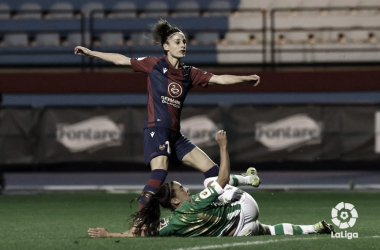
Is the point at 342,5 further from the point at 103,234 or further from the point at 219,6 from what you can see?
the point at 103,234

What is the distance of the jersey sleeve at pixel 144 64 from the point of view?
29.3 ft

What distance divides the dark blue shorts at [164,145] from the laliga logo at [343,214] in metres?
2.13

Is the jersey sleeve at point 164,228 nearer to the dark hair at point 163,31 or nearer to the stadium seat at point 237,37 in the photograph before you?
the dark hair at point 163,31

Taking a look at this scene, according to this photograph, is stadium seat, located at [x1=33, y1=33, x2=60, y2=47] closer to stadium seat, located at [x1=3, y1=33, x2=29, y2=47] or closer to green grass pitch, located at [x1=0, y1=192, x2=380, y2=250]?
stadium seat, located at [x1=3, y1=33, x2=29, y2=47]

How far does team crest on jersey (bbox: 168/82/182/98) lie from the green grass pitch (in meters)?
1.81

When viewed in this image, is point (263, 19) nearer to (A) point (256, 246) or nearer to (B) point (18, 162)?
(B) point (18, 162)

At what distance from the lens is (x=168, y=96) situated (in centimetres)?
881

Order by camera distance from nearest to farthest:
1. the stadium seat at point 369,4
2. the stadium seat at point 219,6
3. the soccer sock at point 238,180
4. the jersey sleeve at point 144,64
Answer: the soccer sock at point 238,180, the jersey sleeve at point 144,64, the stadium seat at point 369,4, the stadium seat at point 219,6

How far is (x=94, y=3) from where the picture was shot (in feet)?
81.0

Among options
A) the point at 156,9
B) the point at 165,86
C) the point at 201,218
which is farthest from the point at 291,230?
the point at 156,9

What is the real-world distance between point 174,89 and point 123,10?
13.8 metres

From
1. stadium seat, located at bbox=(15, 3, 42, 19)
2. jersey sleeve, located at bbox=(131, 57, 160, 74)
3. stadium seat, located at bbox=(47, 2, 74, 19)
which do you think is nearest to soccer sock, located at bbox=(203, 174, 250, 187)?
jersey sleeve, located at bbox=(131, 57, 160, 74)

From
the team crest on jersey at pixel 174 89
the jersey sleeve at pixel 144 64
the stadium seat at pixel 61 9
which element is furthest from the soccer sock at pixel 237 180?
the stadium seat at pixel 61 9

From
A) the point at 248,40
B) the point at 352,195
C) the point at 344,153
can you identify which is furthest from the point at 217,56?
the point at 352,195
